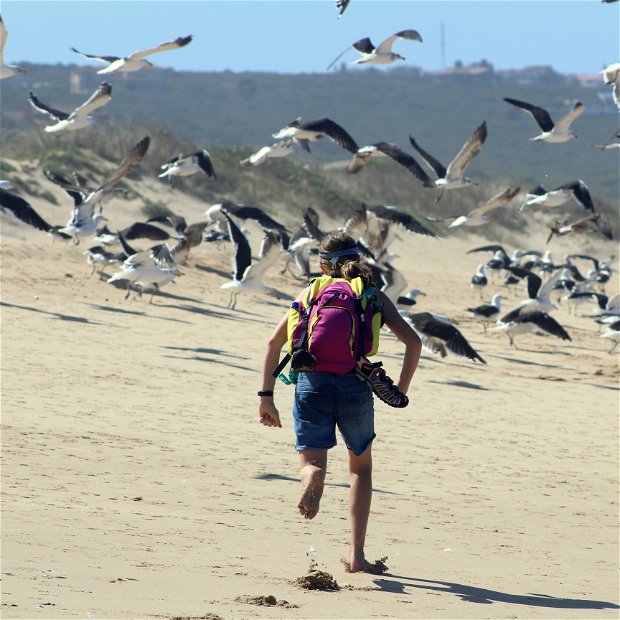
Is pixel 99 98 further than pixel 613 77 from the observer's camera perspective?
Yes

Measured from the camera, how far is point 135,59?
16.3 meters

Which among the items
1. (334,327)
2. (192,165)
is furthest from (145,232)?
(334,327)

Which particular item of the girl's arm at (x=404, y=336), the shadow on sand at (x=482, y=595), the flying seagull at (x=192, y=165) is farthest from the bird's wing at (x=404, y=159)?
the shadow on sand at (x=482, y=595)

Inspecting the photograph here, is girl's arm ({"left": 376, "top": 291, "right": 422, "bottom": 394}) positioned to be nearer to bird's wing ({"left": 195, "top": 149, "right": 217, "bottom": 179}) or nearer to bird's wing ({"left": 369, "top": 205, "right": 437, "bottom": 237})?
bird's wing ({"left": 369, "top": 205, "right": 437, "bottom": 237})

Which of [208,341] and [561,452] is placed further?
[208,341]

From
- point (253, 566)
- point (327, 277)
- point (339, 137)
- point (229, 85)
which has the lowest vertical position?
point (253, 566)

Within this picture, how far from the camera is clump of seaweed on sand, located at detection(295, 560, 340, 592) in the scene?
583cm

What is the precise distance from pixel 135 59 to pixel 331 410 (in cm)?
1103

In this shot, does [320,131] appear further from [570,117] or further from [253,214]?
[253,214]

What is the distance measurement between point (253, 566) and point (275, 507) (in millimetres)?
1595

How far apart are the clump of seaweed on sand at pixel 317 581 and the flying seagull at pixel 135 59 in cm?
1065

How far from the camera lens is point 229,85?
126m

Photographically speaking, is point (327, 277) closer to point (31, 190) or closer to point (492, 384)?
point (492, 384)

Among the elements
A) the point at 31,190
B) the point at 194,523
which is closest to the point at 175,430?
the point at 194,523
